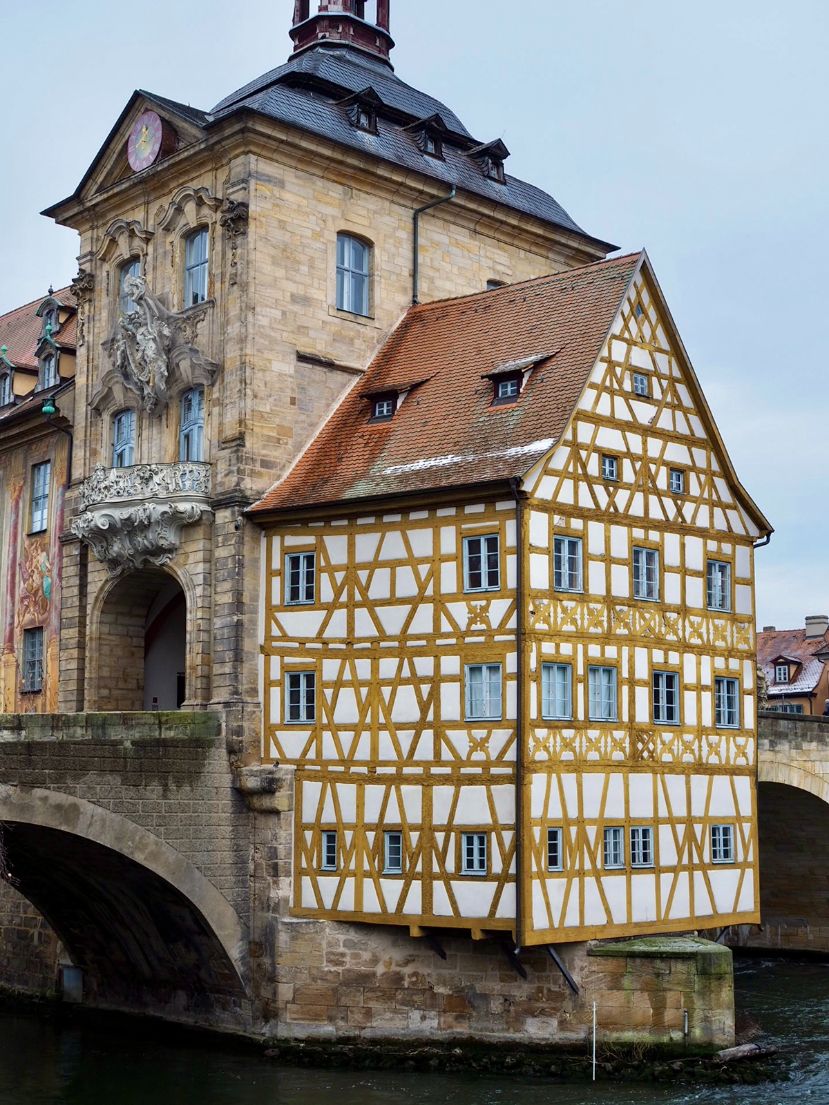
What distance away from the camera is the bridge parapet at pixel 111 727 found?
27.3 metres

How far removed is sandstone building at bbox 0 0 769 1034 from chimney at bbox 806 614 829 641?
38357 millimetres

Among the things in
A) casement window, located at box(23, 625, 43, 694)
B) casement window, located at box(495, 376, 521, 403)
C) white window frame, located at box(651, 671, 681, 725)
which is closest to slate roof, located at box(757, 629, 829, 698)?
casement window, located at box(23, 625, 43, 694)

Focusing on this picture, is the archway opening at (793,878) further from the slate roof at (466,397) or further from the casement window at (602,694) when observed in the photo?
the slate roof at (466,397)

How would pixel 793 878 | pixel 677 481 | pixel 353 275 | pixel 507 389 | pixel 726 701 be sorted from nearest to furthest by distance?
pixel 507 389, pixel 677 481, pixel 726 701, pixel 353 275, pixel 793 878

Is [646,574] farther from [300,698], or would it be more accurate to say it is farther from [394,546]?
[300,698]

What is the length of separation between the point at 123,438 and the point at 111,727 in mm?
6980

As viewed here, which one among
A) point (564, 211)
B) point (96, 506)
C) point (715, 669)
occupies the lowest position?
point (715, 669)

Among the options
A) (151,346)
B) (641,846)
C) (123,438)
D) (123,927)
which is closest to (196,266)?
(151,346)

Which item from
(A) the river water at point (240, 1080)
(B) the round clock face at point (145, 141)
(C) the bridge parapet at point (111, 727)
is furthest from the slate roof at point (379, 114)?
(A) the river water at point (240, 1080)

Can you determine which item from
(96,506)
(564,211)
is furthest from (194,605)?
(564,211)

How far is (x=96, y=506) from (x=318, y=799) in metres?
6.86

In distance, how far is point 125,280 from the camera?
32.6m

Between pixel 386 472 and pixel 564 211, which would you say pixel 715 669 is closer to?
pixel 386 472

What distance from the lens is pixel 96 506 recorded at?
3078 centimetres
